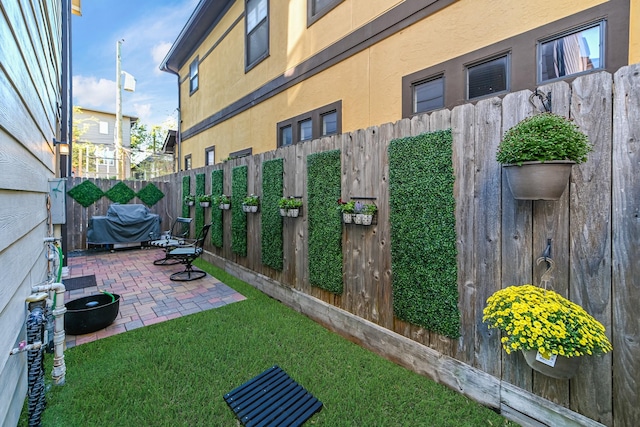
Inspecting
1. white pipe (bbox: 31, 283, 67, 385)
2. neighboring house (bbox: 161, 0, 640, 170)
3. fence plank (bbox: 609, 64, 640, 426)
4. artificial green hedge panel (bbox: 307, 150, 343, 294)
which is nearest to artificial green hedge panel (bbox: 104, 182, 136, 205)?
neighboring house (bbox: 161, 0, 640, 170)

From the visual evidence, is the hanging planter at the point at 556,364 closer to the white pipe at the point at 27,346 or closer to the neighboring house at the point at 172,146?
the white pipe at the point at 27,346

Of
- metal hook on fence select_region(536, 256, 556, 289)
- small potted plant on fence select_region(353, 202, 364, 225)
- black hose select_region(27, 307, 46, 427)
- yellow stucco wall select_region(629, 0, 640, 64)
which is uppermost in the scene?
yellow stucco wall select_region(629, 0, 640, 64)

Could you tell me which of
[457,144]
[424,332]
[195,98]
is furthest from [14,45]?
[195,98]

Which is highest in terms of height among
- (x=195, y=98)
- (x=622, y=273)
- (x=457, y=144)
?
(x=195, y=98)

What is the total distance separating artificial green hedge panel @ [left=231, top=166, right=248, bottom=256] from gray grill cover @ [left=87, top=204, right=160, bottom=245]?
390 centimetres

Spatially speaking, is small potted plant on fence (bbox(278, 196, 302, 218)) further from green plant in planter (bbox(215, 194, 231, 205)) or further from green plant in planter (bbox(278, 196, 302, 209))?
green plant in planter (bbox(215, 194, 231, 205))

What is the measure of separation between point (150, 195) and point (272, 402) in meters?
8.50

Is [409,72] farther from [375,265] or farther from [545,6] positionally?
[375,265]

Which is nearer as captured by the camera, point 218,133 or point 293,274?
point 293,274

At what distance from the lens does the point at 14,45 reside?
4.48ft

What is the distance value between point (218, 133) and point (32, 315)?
720cm

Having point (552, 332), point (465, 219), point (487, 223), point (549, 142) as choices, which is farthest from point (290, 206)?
point (552, 332)

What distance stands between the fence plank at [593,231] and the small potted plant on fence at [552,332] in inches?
6.6

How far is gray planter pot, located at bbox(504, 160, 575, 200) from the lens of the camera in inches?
60.8
